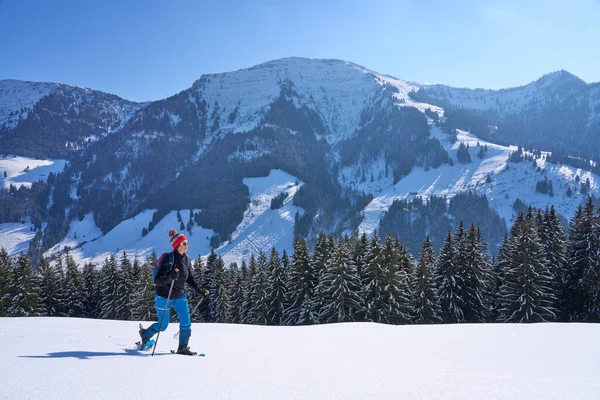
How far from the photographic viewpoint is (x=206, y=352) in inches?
309

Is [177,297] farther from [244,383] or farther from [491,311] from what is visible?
[491,311]

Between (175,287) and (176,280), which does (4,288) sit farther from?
(176,280)

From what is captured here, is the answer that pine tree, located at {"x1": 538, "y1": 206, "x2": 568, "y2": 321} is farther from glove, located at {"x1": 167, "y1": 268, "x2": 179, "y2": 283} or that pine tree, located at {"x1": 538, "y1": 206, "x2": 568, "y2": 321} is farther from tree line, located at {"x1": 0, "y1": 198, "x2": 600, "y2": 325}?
glove, located at {"x1": 167, "y1": 268, "x2": 179, "y2": 283}

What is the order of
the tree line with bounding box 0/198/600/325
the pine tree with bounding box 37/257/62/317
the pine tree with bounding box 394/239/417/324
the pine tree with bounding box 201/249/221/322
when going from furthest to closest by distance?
the pine tree with bounding box 201/249/221/322 < the pine tree with bounding box 37/257/62/317 < the pine tree with bounding box 394/239/417/324 < the tree line with bounding box 0/198/600/325

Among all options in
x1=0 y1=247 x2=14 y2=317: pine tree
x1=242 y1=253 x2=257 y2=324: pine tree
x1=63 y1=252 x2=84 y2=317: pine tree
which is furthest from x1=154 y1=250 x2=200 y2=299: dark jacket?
x1=63 y1=252 x2=84 y2=317: pine tree

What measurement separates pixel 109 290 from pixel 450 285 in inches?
1610

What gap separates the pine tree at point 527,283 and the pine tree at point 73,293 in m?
49.8

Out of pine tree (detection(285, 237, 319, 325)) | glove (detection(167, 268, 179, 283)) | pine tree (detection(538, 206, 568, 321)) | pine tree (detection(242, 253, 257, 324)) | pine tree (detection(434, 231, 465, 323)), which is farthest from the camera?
pine tree (detection(242, 253, 257, 324))

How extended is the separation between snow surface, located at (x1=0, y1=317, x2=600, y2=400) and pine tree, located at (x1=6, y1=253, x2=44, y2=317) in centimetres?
3667

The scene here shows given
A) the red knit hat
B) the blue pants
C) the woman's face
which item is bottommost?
the blue pants

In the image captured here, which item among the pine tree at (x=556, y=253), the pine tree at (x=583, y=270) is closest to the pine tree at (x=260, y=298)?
the pine tree at (x=556, y=253)

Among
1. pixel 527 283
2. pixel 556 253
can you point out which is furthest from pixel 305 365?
pixel 556 253

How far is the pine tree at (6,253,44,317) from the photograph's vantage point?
39.3 m

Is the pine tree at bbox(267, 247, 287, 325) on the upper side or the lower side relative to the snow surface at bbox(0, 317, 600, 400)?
lower
